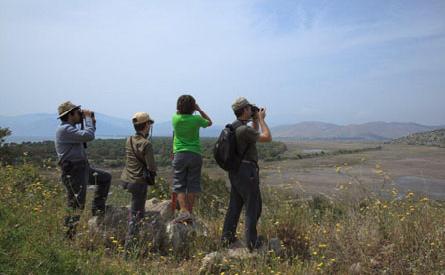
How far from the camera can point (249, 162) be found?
4953 millimetres

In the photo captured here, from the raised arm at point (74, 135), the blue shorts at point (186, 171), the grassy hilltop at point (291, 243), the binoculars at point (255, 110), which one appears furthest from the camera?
the blue shorts at point (186, 171)

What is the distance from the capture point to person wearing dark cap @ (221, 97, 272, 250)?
4836 mm

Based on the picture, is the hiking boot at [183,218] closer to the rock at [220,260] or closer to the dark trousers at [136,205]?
the dark trousers at [136,205]

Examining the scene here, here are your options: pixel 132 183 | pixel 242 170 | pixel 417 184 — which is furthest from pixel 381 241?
pixel 417 184

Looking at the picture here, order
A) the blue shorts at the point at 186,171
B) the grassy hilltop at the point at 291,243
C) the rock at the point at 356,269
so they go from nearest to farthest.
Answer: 1. the grassy hilltop at the point at 291,243
2. the rock at the point at 356,269
3. the blue shorts at the point at 186,171

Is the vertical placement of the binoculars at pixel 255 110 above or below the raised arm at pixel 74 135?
above

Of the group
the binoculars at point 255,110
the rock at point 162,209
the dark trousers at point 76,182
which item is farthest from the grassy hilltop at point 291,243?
the binoculars at point 255,110

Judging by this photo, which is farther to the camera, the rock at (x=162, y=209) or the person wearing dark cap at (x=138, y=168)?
the rock at (x=162, y=209)

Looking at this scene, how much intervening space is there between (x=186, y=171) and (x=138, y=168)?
30.2 inches

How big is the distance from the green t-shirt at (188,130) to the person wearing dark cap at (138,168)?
19.6 inches

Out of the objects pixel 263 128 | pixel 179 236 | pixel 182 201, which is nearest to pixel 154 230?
pixel 179 236

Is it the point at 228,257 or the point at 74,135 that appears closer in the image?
the point at 228,257

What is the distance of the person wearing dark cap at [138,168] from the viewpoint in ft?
17.2

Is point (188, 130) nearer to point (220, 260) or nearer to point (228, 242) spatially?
point (228, 242)
